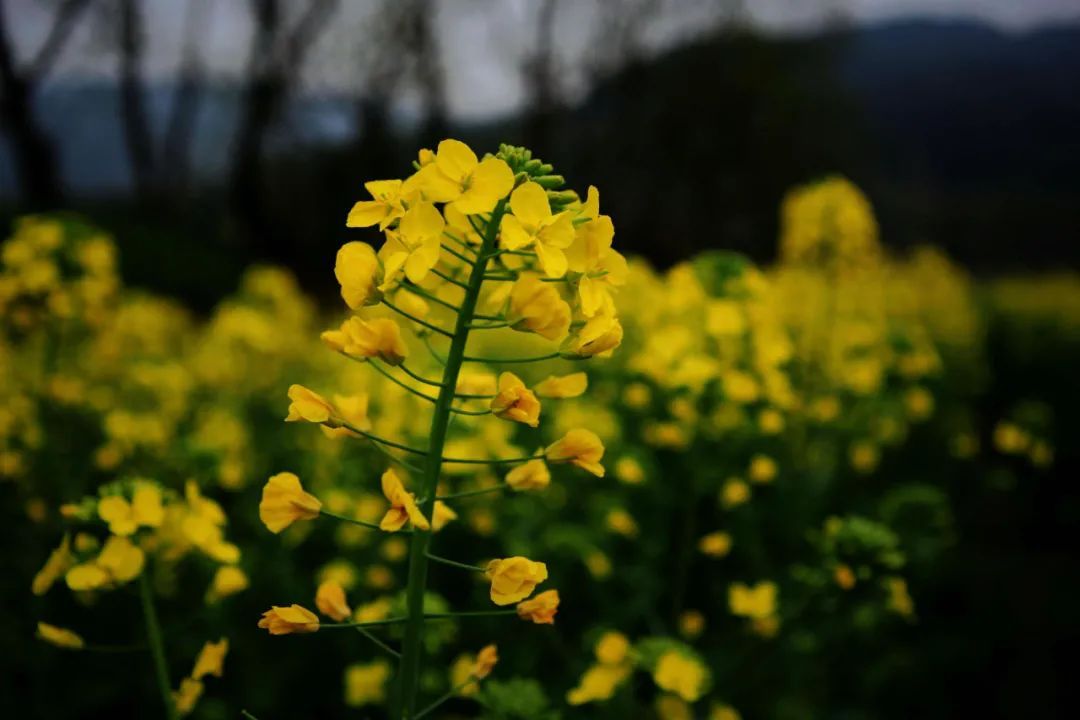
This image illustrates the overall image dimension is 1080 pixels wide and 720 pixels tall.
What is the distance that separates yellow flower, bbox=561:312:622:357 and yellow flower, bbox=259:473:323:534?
19.8 inches

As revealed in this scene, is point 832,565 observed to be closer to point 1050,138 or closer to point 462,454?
point 462,454

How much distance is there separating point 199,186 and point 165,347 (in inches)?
565

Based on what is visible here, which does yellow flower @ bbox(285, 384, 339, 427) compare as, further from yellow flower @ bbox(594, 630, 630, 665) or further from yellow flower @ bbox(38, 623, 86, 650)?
yellow flower @ bbox(594, 630, 630, 665)

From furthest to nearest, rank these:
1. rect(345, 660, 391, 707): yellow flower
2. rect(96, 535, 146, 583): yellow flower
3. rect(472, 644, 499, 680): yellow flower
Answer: rect(345, 660, 391, 707): yellow flower → rect(96, 535, 146, 583): yellow flower → rect(472, 644, 499, 680): yellow flower

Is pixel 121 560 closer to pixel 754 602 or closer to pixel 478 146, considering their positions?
pixel 754 602

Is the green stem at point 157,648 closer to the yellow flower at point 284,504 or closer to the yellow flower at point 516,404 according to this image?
the yellow flower at point 284,504

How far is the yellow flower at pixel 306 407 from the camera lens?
3.95ft

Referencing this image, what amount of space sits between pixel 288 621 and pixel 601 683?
2.65 ft

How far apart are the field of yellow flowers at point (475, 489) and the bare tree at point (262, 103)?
1027cm

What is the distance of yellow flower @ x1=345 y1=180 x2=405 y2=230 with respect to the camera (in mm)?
1212

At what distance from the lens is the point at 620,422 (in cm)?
362

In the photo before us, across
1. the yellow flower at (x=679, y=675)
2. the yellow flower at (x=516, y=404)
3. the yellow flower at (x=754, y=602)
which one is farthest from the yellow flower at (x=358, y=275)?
the yellow flower at (x=754, y=602)

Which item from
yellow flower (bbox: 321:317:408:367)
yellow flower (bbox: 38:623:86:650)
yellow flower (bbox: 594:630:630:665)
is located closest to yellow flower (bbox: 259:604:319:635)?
yellow flower (bbox: 321:317:408:367)

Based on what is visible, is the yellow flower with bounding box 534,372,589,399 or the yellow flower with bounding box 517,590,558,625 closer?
the yellow flower with bounding box 517,590,558,625
